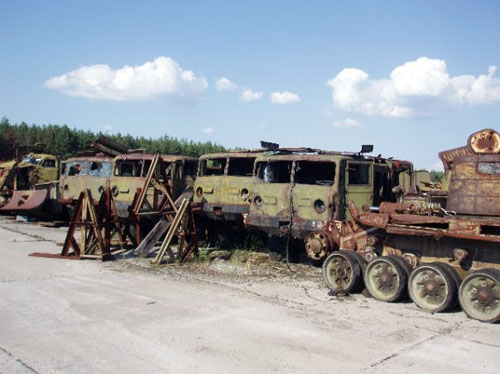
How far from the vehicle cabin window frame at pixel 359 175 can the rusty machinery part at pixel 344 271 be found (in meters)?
2.07

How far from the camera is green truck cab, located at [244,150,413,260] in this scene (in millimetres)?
9070

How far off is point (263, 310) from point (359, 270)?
5.51ft

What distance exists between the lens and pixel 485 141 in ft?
22.8

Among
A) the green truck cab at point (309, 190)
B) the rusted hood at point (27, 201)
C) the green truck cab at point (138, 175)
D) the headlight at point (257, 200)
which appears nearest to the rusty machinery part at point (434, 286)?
the green truck cab at point (309, 190)

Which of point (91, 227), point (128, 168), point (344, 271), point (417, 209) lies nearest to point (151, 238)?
point (91, 227)

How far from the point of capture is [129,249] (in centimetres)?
1148

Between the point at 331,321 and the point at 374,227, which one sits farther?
the point at 374,227

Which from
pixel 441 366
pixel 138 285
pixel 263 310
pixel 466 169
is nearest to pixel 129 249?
pixel 138 285

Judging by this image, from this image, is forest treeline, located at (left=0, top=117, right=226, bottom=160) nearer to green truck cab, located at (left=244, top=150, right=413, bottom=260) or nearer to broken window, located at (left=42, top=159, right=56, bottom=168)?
broken window, located at (left=42, top=159, right=56, bottom=168)

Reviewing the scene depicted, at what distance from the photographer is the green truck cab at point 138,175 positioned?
484 inches

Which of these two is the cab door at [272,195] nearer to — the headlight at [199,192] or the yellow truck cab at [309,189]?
the yellow truck cab at [309,189]

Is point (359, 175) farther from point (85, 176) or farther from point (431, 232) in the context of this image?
point (85, 176)

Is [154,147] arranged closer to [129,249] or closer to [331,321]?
[129,249]

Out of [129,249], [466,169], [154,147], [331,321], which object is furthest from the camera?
[154,147]
